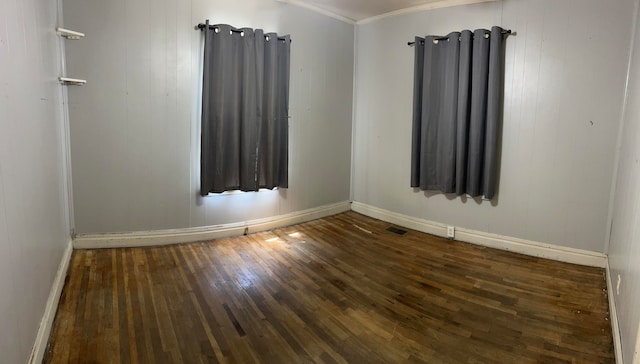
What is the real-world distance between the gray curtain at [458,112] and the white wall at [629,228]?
96cm

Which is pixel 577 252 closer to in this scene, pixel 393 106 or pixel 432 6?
pixel 393 106

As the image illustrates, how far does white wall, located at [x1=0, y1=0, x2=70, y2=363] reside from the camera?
133cm

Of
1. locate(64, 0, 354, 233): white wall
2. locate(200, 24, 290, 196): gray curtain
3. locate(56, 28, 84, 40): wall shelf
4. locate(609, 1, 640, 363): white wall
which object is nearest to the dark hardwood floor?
locate(609, 1, 640, 363): white wall

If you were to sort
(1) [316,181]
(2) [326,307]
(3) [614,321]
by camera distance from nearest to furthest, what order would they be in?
1. (3) [614,321]
2. (2) [326,307]
3. (1) [316,181]

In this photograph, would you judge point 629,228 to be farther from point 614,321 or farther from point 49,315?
point 49,315

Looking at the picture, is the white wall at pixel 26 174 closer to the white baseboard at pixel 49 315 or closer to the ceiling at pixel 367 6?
the white baseboard at pixel 49 315

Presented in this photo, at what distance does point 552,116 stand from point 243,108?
9.42ft

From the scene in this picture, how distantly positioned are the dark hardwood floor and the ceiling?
8.56ft

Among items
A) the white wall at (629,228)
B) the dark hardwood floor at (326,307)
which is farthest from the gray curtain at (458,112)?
the white wall at (629,228)

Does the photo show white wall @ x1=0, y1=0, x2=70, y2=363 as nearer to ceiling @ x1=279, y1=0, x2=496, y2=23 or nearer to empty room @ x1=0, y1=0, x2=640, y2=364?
empty room @ x1=0, y1=0, x2=640, y2=364

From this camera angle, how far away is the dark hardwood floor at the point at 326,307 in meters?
1.83

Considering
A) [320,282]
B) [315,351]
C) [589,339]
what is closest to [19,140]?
[315,351]

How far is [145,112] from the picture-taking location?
123 inches

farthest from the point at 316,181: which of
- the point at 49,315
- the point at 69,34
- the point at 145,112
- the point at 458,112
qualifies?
the point at 49,315
